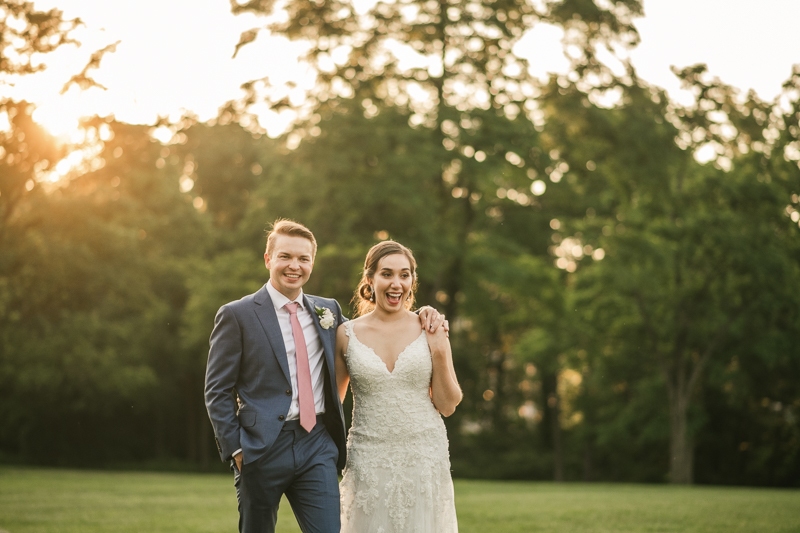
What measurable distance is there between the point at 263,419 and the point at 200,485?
1435 cm

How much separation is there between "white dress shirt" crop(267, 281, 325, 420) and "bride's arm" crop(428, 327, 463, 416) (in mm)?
668

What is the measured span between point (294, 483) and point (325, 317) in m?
0.93

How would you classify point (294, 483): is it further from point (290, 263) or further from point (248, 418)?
point (290, 263)

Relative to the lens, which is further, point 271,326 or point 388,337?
point 388,337

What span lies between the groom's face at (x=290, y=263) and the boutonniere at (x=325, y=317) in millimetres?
170

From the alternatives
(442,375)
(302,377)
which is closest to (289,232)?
(302,377)

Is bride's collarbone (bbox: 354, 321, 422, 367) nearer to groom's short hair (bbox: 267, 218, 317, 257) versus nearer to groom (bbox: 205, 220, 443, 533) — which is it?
groom (bbox: 205, 220, 443, 533)

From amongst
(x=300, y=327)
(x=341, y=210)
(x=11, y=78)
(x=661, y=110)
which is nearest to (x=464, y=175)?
(x=341, y=210)

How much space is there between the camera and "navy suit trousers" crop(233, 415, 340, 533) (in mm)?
4363

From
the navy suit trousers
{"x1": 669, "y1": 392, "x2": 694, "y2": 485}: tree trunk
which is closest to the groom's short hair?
the navy suit trousers

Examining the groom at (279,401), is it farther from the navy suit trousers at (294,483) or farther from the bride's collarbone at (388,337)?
the bride's collarbone at (388,337)

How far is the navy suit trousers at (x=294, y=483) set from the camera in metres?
4.36

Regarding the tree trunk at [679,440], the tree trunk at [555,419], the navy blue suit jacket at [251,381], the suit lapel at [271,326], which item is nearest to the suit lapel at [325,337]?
the navy blue suit jacket at [251,381]

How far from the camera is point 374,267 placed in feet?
15.9
